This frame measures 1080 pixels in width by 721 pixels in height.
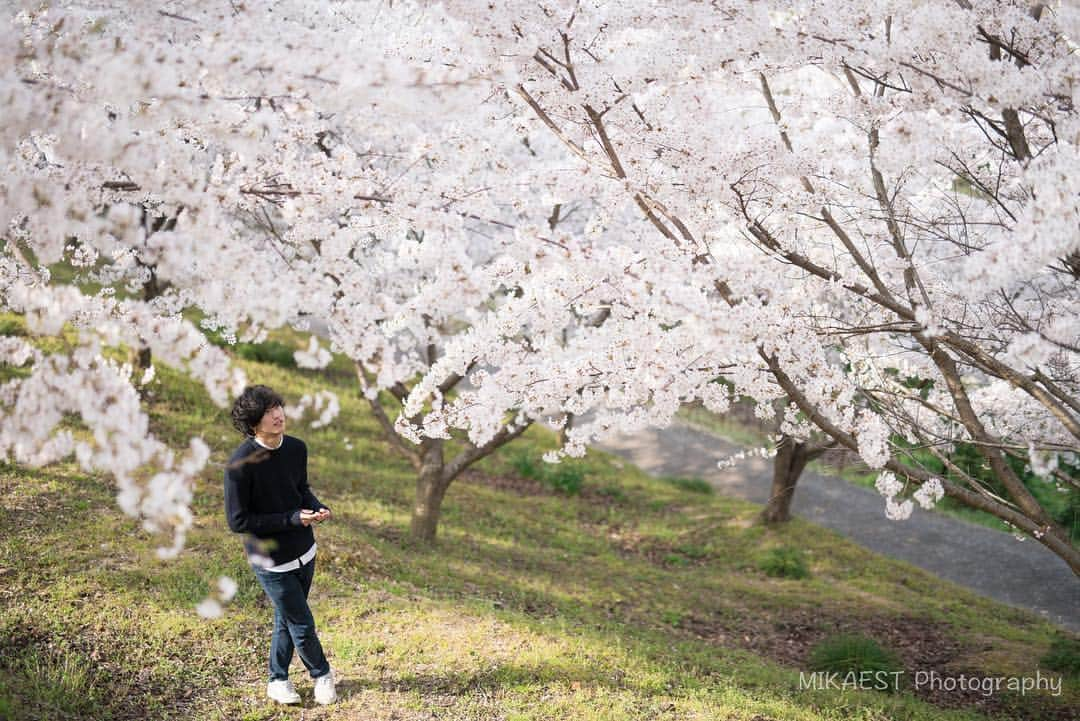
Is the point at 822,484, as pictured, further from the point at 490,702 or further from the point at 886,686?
the point at 490,702

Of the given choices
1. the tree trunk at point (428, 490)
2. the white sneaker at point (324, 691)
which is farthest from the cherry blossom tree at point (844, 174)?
the tree trunk at point (428, 490)

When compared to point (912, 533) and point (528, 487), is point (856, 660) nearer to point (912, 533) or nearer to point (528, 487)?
Answer: point (912, 533)

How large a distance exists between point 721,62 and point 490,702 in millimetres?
3988

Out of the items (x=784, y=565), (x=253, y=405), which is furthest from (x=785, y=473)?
(x=253, y=405)

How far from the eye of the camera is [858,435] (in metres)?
4.23

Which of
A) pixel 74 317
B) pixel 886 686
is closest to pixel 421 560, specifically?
pixel 886 686

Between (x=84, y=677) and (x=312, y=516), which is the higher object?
(x=312, y=516)

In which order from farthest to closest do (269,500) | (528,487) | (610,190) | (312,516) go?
(528,487) → (610,190) → (269,500) → (312,516)

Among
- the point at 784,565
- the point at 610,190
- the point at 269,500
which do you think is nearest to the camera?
the point at 269,500

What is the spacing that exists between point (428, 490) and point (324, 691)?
381cm

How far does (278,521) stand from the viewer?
4016 mm

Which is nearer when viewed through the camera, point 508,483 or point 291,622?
point 291,622

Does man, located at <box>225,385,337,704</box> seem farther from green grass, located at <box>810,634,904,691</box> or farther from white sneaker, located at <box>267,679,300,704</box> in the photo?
green grass, located at <box>810,634,904,691</box>

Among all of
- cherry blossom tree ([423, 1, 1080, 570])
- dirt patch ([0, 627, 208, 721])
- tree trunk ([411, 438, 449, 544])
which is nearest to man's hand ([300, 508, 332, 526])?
dirt patch ([0, 627, 208, 721])
